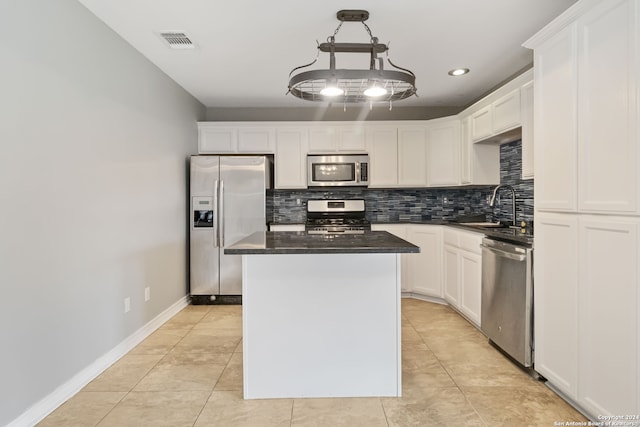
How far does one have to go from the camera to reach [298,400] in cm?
217

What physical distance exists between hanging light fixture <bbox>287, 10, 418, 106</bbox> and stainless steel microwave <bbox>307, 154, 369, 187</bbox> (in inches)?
85.5

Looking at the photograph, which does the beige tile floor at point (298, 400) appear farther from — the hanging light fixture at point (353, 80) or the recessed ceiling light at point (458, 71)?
the recessed ceiling light at point (458, 71)

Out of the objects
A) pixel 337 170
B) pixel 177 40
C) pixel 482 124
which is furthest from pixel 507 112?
pixel 177 40

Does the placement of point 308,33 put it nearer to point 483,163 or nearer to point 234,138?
point 234,138

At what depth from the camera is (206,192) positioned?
424cm

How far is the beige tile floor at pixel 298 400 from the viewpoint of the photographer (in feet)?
6.51

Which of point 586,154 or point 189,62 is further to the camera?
point 189,62

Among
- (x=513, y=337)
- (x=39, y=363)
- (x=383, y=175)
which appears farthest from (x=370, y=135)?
(x=39, y=363)

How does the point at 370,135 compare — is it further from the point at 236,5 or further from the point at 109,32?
the point at 109,32

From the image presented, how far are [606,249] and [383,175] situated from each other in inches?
119

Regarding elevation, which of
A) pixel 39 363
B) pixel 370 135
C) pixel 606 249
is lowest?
pixel 39 363

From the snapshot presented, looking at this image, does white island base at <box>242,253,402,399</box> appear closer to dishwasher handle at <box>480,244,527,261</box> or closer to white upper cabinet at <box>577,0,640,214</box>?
dishwasher handle at <box>480,244,527,261</box>

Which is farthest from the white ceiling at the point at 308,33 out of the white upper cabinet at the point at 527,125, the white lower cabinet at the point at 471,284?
the white lower cabinet at the point at 471,284

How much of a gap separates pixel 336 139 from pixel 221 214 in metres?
1.66
